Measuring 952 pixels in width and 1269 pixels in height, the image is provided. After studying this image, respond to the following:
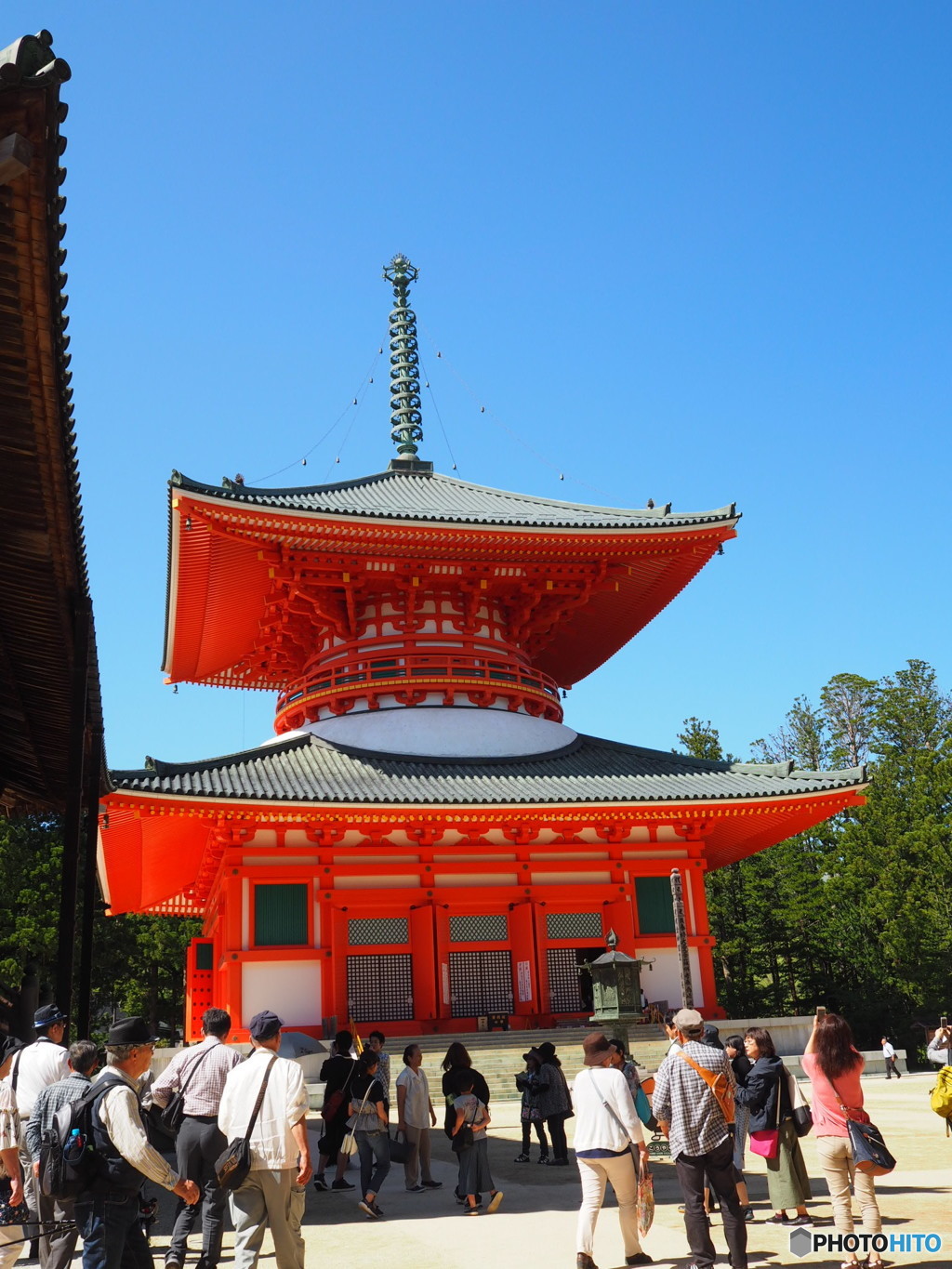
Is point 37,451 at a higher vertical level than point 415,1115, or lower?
higher

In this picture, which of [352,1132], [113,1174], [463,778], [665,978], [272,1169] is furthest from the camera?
[665,978]

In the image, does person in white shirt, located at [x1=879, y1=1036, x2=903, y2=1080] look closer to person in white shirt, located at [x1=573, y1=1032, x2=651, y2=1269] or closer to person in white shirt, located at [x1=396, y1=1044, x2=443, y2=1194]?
person in white shirt, located at [x1=396, y1=1044, x2=443, y2=1194]

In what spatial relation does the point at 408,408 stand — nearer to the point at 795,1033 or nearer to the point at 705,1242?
the point at 795,1033

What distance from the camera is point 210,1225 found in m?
7.64

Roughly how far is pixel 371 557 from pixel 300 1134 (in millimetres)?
19765

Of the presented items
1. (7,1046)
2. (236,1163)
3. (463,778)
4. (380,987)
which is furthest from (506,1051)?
(236,1163)

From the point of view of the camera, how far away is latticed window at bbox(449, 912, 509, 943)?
79.4 feet

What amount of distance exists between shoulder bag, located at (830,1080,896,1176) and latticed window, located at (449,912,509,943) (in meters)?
17.0

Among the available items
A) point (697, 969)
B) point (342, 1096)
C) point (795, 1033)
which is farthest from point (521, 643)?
point (342, 1096)

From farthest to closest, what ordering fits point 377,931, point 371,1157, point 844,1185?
1. point 377,931
2. point 371,1157
3. point 844,1185

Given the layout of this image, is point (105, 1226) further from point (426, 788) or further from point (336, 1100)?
point (426, 788)

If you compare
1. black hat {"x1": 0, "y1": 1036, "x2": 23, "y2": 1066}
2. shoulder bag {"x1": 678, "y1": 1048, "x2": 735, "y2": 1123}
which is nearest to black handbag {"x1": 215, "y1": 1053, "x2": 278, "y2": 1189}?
shoulder bag {"x1": 678, "y1": 1048, "x2": 735, "y2": 1123}

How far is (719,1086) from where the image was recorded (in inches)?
292

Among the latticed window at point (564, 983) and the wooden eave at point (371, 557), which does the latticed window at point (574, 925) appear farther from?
the wooden eave at point (371, 557)
